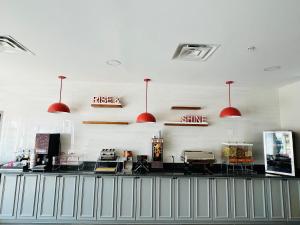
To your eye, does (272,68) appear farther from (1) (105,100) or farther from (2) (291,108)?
(1) (105,100)

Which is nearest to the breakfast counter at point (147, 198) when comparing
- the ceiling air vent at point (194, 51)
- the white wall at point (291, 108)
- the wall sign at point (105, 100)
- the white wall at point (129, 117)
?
the white wall at point (129, 117)

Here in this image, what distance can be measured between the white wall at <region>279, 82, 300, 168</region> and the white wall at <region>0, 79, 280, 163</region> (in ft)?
0.42

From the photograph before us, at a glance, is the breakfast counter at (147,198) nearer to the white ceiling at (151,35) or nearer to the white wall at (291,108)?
the white wall at (291,108)

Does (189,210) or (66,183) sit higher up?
(66,183)

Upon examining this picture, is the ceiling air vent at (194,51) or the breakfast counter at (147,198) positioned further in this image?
the breakfast counter at (147,198)

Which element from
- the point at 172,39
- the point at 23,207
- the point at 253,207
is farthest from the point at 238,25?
the point at 23,207

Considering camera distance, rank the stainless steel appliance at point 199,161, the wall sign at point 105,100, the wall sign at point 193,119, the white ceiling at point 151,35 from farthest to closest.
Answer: the wall sign at point 193,119
the wall sign at point 105,100
the stainless steel appliance at point 199,161
the white ceiling at point 151,35

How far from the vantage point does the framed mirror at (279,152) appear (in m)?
3.39

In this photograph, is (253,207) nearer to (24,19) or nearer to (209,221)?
(209,221)

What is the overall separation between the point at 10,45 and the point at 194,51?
2.32 m

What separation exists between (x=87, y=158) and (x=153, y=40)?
2686 mm

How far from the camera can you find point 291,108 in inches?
149

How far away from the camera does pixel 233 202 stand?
128 inches

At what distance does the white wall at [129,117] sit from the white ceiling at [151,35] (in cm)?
65
